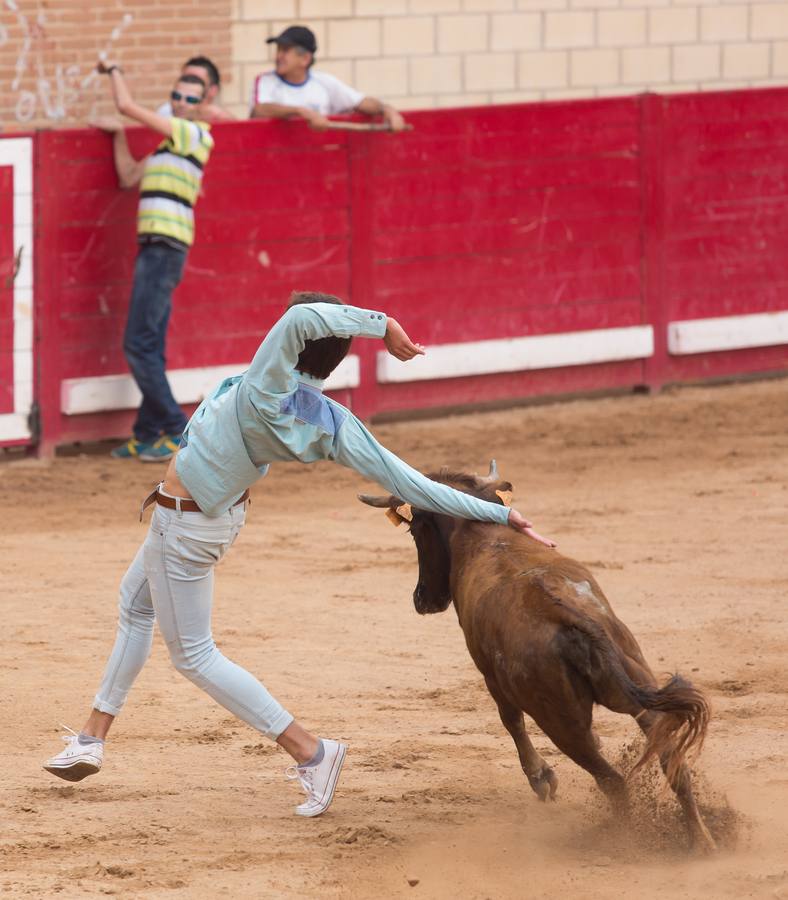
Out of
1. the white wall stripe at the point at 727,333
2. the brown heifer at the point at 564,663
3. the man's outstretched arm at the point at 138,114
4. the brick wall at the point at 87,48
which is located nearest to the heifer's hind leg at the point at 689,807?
the brown heifer at the point at 564,663

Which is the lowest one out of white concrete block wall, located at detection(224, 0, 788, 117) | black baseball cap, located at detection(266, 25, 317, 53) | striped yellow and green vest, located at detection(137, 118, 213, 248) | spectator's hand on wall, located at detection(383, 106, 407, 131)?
striped yellow and green vest, located at detection(137, 118, 213, 248)

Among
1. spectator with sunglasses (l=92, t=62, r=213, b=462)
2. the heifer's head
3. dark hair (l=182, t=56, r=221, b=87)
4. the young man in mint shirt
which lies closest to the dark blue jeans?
spectator with sunglasses (l=92, t=62, r=213, b=462)

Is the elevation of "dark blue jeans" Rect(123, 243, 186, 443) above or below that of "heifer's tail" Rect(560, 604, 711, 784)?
above

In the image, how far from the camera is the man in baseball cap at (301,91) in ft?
31.0

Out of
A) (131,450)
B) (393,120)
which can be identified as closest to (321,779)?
(131,450)

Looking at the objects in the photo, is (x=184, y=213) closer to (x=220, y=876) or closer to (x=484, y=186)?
(x=484, y=186)

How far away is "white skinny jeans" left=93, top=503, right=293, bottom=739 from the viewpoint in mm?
4234

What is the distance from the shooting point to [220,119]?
9.36 meters

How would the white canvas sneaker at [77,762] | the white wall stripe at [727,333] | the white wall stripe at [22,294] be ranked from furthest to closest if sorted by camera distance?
the white wall stripe at [727,333] → the white wall stripe at [22,294] → the white canvas sneaker at [77,762]

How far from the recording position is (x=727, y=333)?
11.1 m

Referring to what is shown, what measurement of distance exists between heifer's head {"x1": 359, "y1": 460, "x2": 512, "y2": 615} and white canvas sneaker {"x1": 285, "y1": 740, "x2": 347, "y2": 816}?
501 mm

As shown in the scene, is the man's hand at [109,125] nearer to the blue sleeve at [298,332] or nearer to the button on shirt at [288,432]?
the button on shirt at [288,432]

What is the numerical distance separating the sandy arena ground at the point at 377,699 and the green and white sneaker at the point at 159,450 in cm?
13

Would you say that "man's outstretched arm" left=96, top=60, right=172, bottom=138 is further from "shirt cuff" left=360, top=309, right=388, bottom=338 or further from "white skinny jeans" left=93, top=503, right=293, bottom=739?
"shirt cuff" left=360, top=309, right=388, bottom=338
